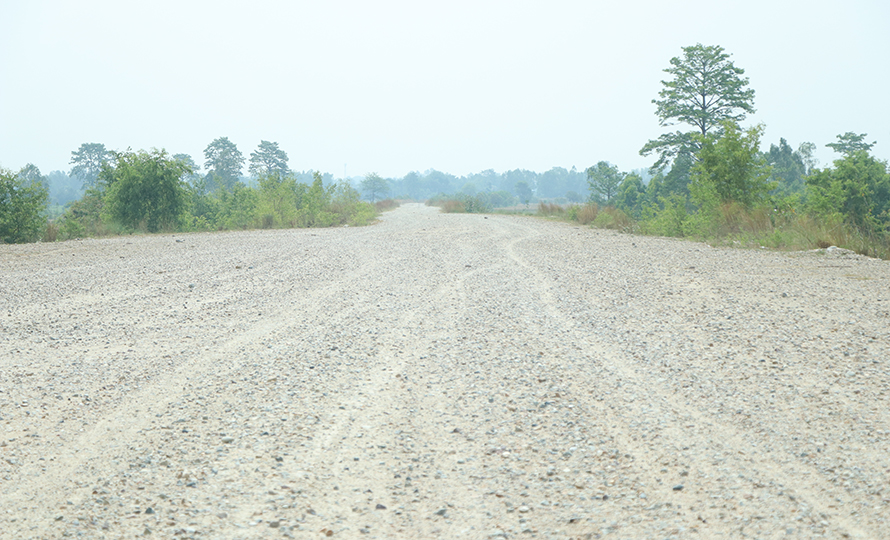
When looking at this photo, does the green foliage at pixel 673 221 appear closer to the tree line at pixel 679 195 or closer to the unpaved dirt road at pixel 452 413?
the tree line at pixel 679 195

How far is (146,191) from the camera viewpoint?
23.6 m

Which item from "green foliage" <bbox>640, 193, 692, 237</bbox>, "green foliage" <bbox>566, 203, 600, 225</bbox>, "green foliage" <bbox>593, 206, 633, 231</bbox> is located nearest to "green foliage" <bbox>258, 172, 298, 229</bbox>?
"green foliage" <bbox>566, 203, 600, 225</bbox>

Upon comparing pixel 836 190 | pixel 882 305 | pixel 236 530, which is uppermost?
pixel 836 190

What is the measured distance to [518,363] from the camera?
497 centimetres

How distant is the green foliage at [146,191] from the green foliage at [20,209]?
427 centimetres

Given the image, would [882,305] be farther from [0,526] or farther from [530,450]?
[0,526]

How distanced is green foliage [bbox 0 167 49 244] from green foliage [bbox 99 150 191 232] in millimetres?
4273

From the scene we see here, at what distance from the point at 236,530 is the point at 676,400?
9.39 ft

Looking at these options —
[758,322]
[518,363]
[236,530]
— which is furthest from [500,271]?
[236,530]

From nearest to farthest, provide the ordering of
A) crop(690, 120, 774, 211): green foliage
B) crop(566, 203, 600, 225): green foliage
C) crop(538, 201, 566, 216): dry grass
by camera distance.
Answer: crop(690, 120, 774, 211): green foliage → crop(566, 203, 600, 225): green foliage → crop(538, 201, 566, 216): dry grass

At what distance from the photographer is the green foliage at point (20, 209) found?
1781 cm

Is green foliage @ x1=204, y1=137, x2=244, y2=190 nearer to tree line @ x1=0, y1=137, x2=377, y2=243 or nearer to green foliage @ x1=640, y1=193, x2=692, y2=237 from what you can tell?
tree line @ x1=0, y1=137, x2=377, y2=243

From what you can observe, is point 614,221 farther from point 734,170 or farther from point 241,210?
point 241,210

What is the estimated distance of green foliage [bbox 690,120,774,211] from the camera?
16609 mm
